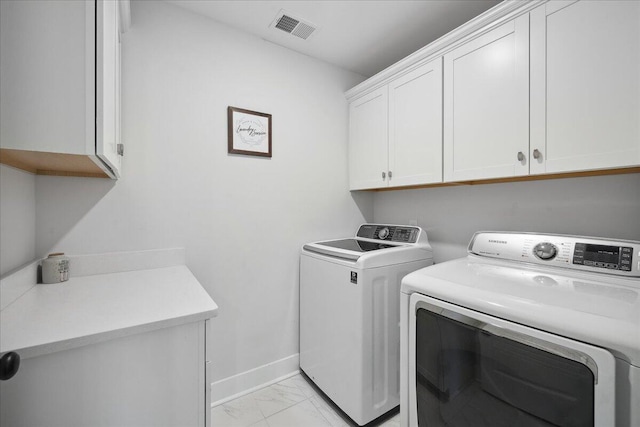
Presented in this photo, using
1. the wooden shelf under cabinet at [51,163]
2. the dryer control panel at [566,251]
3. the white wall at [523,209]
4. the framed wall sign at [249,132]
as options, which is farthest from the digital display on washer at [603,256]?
the wooden shelf under cabinet at [51,163]

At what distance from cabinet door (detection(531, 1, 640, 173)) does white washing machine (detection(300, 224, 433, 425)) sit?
36.4 inches

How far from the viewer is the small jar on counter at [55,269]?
122 centimetres

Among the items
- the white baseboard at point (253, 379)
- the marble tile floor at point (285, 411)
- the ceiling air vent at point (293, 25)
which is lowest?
the marble tile floor at point (285, 411)

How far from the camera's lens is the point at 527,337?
2.76 ft

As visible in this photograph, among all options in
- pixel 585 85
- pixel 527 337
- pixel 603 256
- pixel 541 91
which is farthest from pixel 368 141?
pixel 527 337

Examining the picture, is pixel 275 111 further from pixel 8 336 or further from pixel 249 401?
pixel 249 401

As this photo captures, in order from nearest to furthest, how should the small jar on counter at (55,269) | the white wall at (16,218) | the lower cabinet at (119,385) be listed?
the lower cabinet at (119,385), the white wall at (16,218), the small jar on counter at (55,269)

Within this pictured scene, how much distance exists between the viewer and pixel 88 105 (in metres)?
0.78

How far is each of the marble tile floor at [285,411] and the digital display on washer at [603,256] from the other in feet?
4.46

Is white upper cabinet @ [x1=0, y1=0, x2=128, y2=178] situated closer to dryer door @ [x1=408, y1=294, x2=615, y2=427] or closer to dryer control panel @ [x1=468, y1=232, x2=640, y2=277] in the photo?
dryer door @ [x1=408, y1=294, x2=615, y2=427]

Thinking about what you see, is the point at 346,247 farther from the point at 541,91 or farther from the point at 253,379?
the point at 541,91

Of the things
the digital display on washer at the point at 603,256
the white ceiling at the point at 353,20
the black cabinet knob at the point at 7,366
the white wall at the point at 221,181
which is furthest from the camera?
the white ceiling at the point at 353,20

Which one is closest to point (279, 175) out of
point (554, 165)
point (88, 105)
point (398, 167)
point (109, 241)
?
point (398, 167)

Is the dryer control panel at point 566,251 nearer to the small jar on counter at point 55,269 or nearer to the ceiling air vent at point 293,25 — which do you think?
the ceiling air vent at point 293,25
